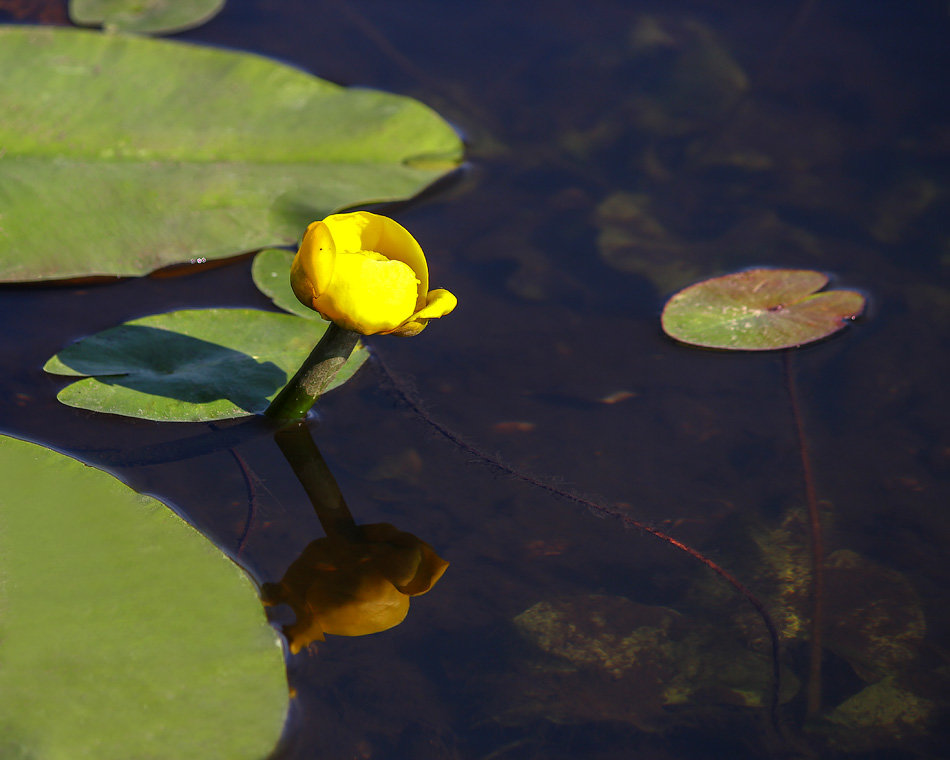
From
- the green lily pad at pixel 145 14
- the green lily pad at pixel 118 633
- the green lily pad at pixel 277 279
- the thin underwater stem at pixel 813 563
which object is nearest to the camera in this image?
the green lily pad at pixel 118 633

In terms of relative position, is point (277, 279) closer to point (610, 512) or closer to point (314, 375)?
point (314, 375)

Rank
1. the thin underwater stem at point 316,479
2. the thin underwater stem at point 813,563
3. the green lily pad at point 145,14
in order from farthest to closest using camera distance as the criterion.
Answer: the green lily pad at point 145,14, the thin underwater stem at point 316,479, the thin underwater stem at point 813,563

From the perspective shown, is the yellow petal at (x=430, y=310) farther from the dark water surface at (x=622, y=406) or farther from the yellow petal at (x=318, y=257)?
the dark water surface at (x=622, y=406)

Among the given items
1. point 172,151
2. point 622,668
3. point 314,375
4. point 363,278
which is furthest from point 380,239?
point 172,151

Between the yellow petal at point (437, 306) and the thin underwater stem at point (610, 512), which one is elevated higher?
the yellow petal at point (437, 306)

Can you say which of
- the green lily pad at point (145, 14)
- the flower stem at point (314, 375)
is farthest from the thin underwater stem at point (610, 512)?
the green lily pad at point (145, 14)

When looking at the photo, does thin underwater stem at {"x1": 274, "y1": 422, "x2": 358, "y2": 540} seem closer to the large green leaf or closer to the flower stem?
the flower stem

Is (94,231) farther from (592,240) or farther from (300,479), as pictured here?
(592,240)
